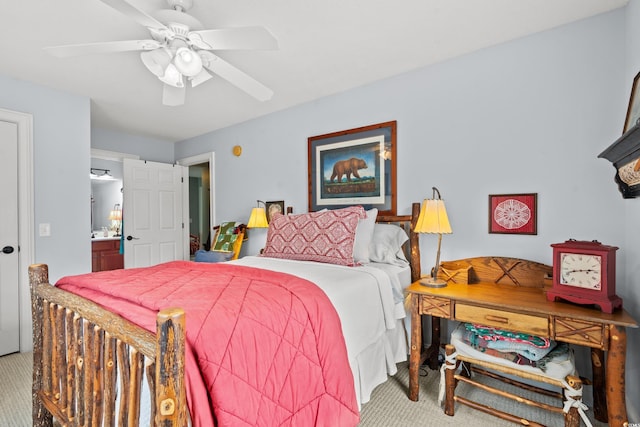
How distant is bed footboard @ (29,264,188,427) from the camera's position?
32.1 inches

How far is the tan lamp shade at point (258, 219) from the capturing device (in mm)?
3512

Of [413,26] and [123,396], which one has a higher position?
[413,26]

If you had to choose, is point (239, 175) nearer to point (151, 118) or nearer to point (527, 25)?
point (151, 118)

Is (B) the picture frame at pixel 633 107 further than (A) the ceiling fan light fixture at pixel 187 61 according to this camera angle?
No

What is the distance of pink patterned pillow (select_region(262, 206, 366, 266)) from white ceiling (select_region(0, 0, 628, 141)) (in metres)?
1.21

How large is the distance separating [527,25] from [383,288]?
1950 mm

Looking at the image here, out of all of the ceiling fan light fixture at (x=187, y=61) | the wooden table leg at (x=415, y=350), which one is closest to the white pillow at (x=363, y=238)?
the wooden table leg at (x=415, y=350)

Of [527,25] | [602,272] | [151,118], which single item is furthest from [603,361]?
[151,118]

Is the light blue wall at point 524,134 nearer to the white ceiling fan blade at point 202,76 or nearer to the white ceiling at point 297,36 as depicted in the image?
the white ceiling at point 297,36

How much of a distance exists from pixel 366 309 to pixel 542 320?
901 millimetres

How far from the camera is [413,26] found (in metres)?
2.04

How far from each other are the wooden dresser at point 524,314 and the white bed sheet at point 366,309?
18 cm

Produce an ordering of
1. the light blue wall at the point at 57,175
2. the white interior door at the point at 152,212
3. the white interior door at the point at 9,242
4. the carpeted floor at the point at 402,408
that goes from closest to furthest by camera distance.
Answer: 1. the carpeted floor at the point at 402,408
2. the white interior door at the point at 9,242
3. the light blue wall at the point at 57,175
4. the white interior door at the point at 152,212

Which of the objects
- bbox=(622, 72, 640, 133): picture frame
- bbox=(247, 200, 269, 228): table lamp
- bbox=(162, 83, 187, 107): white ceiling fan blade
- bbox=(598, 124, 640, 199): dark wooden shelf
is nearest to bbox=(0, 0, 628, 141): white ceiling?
bbox=(162, 83, 187, 107): white ceiling fan blade
